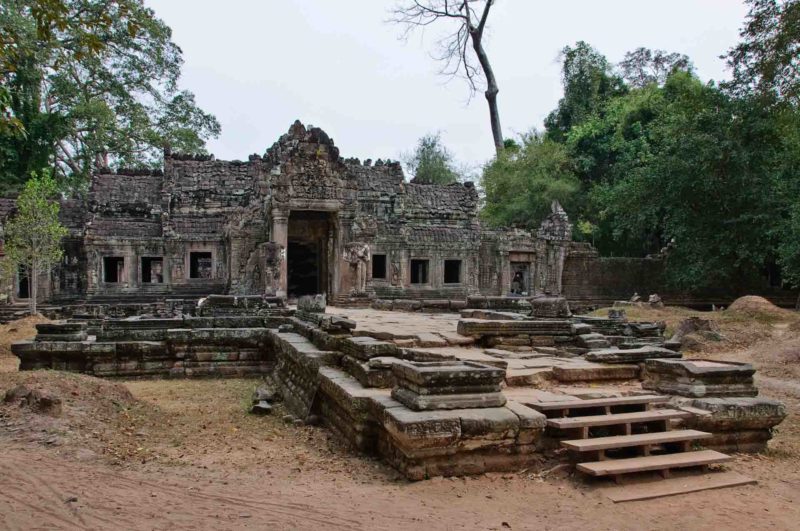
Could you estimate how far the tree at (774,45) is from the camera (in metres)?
13.1

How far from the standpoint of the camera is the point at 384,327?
396 inches

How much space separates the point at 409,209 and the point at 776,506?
20824mm

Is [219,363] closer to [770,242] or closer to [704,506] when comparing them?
[704,506]

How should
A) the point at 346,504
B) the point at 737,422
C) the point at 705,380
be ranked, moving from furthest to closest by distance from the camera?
the point at 705,380 → the point at 737,422 → the point at 346,504

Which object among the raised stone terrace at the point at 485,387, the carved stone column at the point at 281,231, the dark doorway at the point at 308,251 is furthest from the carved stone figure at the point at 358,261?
the raised stone terrace at the point at 485,387

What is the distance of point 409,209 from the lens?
2450 centimetres

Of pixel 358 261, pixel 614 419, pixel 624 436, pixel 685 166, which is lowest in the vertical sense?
pixel 624 436

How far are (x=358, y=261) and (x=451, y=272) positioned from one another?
5.80 meters

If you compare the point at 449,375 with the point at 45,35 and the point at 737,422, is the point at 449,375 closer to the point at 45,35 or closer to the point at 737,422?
the point at 737,422

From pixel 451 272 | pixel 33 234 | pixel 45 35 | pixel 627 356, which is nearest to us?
pixel 45 35

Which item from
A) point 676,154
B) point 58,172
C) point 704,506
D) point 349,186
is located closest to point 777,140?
point 676,154

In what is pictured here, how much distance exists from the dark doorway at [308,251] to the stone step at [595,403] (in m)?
15.7

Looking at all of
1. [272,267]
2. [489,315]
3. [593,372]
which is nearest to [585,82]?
[272,267]

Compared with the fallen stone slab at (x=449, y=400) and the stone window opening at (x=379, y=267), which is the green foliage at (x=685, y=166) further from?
the fallen stone slab at (x=449, y=400)
